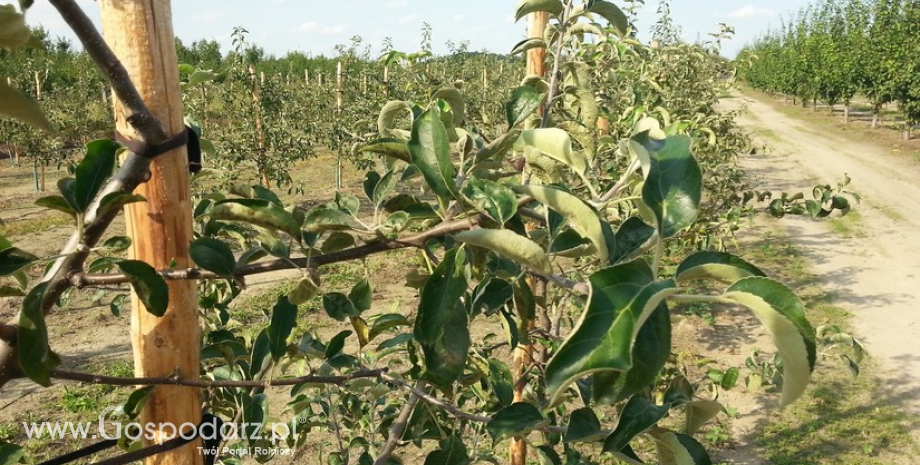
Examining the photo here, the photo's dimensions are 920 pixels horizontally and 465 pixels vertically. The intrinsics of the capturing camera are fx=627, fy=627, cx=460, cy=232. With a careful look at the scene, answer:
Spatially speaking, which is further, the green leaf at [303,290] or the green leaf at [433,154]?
the green leaf at [303,290]

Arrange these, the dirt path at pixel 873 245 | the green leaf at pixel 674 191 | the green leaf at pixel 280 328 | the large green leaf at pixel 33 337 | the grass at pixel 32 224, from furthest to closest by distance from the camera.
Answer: the grass at pixel 32 224 → the dirt path at pixel 873 245 → the green leaf at pixel 280 328 → the large green leaf at pixel 33 337 → the green leaf at pixel 674 191

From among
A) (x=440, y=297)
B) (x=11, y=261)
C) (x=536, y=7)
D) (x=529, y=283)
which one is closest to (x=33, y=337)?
(x=11, y=261)

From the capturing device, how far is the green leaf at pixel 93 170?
2.27 ft

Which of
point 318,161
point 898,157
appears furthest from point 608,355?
point 898,157

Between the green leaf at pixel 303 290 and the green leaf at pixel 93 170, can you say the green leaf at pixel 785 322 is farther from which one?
the green leaf at pixel 93 170

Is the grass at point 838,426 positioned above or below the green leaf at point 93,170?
below

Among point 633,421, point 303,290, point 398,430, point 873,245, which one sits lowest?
point 873,245

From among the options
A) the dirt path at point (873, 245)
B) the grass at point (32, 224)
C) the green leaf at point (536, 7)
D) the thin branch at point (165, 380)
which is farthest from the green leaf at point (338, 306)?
the grass at point (32, 224)

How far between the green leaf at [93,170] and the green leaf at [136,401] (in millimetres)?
348

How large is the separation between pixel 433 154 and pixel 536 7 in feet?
1.85

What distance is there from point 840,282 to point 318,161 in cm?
1109

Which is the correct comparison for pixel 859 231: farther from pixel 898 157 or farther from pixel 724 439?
pixel 898 157

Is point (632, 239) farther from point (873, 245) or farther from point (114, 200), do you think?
point (873, 245)

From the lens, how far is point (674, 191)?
57 centimetres
